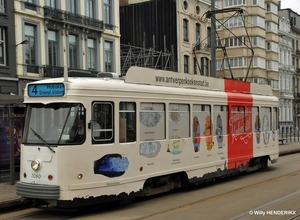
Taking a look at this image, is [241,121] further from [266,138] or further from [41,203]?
[41,203]

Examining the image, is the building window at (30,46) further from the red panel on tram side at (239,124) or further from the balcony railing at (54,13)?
the red panel on tram side at (239,124)

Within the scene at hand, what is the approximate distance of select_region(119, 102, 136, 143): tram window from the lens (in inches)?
387

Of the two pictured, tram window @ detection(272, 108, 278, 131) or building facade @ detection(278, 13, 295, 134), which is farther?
building facade @ detection(278, 13, 295, 134)

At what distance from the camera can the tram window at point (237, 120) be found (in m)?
13.9

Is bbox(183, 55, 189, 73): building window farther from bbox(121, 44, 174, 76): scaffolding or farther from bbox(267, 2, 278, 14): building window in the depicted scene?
bbox(267, 2, 278, 14): building window

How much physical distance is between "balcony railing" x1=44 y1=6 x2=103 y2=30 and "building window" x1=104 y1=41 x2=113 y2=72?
5.63 feet

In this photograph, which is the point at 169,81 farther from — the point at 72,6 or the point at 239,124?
the point at 72,6

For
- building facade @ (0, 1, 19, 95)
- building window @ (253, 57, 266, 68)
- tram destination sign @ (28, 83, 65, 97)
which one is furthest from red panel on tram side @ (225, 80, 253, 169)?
building window @ (253, 57, 266, 68)

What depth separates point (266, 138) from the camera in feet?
53.0

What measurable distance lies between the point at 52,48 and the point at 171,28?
15271mm

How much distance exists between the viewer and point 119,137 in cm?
973

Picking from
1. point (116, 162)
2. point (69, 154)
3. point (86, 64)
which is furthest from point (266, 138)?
point (86, 64)

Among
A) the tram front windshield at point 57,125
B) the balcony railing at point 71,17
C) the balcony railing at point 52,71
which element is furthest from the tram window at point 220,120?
the balcony railing at point 71,17

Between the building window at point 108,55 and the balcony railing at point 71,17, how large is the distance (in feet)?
5.63
